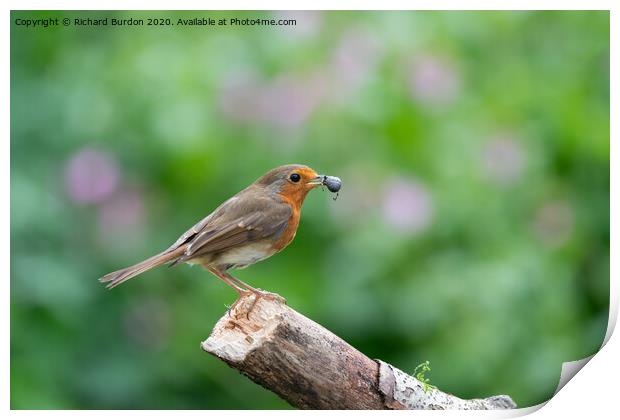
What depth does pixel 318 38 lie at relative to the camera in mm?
2453

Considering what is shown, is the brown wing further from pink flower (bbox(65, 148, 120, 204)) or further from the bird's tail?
pink flower (bbox(65, 148, 120, 204))

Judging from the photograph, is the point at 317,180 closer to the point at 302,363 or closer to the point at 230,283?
the point at 230,283

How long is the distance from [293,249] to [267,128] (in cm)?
33

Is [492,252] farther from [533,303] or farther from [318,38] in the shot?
[318,38]

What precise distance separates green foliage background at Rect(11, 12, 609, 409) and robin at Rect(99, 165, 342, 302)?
36 cm

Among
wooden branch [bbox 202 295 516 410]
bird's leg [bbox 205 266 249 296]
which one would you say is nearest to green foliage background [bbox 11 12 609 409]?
bird's leg [bbox 205 266 249 296]

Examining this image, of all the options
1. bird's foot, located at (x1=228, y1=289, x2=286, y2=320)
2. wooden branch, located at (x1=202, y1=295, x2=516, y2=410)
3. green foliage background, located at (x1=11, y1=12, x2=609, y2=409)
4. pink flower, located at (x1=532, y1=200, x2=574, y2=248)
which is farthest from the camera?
pink flower, located at (x1=532, y1=200, x2=574, y2=248)

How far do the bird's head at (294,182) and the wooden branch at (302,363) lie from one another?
247 millimetres

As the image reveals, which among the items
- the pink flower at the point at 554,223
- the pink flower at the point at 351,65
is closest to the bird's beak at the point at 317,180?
the pink flower at the point at 351,65

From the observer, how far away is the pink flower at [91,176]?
2361 millimetres

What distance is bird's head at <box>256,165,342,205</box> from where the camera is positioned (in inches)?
82.0

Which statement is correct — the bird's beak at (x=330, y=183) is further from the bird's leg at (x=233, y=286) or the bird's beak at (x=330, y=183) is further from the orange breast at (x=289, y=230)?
the bird's leg at (x=233, y=286)

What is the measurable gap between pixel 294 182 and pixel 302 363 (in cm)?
43

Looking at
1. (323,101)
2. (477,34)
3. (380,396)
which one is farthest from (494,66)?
(380,396)
